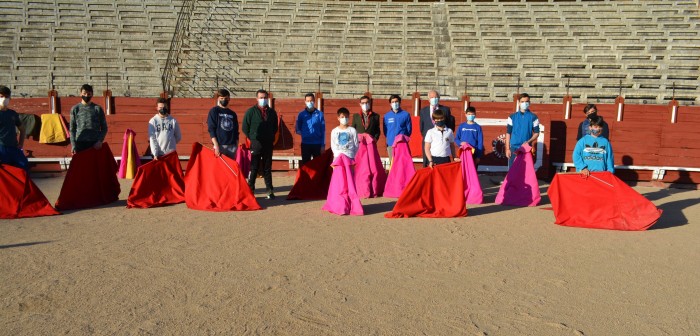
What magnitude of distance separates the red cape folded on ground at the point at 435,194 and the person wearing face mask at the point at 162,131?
130 inches

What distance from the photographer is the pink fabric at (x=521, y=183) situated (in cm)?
835

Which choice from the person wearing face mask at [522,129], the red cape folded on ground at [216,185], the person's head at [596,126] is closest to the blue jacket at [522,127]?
the person wearing face mask at [522,129]

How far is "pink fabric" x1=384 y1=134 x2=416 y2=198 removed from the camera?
29.2 feet

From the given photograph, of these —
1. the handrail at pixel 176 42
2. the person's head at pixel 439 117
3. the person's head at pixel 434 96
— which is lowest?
the person's head at pixel 439 117

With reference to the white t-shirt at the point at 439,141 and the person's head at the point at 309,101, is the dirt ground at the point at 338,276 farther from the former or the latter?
the person's head at the point at 309,101

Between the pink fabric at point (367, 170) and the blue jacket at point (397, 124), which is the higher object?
the blue jacket at point (397, 124)

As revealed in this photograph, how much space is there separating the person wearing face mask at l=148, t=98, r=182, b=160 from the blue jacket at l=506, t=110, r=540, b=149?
5113 mm

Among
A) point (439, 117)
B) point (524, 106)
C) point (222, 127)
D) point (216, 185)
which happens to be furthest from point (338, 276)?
point (524, 106)

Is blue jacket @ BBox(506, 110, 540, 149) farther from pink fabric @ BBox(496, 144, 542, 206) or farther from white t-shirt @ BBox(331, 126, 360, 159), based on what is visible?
white t-shirt @ BBox(331, 126, 360, 159)

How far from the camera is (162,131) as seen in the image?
311 inches

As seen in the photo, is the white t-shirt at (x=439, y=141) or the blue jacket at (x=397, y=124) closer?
the white t-shirt at (x=439, y=141)

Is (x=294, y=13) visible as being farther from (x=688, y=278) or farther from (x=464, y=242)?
(x=688, y=278)

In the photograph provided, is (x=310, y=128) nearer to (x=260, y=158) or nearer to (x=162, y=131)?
(x=260, y=158)

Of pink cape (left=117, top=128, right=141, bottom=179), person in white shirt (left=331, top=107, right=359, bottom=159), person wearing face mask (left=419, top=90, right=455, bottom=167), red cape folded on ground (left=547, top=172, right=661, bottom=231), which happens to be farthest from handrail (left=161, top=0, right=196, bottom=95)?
red cape folded on ground (left=547, top=172, right=661, bottom=231)
